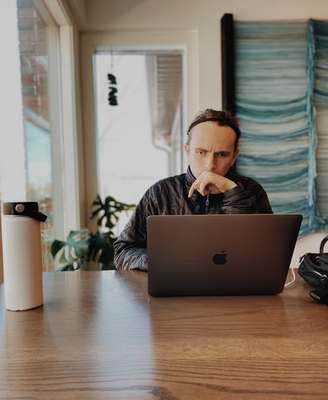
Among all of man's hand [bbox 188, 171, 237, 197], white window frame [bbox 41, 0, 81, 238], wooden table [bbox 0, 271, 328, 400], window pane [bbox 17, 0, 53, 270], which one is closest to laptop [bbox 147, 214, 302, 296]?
wooden table [bbox 0, 271, 328, 400]

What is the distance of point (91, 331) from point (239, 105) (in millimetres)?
2209

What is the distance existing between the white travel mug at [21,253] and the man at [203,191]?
452 millimetres

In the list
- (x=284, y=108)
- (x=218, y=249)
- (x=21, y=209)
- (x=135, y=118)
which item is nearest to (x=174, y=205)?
(x=218, y=249)

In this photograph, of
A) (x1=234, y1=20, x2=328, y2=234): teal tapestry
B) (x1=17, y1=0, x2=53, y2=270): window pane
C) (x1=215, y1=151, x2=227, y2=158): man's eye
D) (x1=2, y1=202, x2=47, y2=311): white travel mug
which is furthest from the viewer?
(x1=234, y1=20, x2=328, y2=234): teal tapestry

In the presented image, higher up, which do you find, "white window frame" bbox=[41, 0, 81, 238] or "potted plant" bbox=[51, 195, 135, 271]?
"white window frame" bbox=[41, 0, 81, 238]

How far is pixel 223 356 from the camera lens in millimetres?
583

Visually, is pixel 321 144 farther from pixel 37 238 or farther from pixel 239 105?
pixel 37 238

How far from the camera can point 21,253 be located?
2.57ft

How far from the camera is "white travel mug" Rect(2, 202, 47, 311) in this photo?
78cm

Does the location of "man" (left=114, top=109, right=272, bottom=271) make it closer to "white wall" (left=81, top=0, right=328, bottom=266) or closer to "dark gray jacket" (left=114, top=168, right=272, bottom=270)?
"dark gray jacket" (left=114, top=168, right=272, bottom=270)

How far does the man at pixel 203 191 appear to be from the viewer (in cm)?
129

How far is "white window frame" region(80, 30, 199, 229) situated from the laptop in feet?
6.32

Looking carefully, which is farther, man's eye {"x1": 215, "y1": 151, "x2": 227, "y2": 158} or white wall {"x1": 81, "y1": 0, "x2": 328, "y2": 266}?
white wall {"x1": 81, "y1": 0, "x2": 328, "y2": 266}

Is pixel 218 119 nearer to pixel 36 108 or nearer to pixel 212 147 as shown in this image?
pixel 212 147
